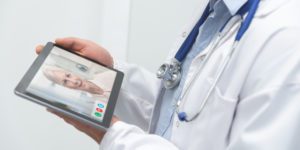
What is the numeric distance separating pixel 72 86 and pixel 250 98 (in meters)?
0.34

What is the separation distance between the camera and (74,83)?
675 millimetres

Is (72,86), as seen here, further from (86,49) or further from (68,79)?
(86,49)

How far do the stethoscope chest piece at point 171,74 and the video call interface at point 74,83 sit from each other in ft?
0.40

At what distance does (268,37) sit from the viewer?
0.54 meters

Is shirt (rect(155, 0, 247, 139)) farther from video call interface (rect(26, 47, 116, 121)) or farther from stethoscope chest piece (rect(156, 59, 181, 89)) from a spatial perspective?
video call interface (rect(26, 47, 116, 121))


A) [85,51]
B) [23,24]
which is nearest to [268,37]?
[85,51]

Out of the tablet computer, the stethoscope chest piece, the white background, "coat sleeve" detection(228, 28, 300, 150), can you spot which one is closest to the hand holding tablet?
the tablet computer

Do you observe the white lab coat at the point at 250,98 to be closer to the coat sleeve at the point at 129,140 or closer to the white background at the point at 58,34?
the coat sleeve at the point at 129,140

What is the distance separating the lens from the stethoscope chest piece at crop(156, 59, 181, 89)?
0.74 m

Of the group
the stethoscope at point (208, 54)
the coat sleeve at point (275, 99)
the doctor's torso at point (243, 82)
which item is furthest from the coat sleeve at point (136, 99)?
the coat sleeve at point (275, 99)

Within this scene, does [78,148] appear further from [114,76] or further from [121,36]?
[114,76]

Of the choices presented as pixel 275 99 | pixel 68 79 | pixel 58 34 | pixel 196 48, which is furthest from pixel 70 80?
pixel 58 34

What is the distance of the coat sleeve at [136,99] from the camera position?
928 mm

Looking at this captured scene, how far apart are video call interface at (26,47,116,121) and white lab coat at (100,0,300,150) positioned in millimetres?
73
